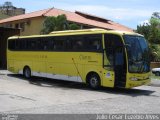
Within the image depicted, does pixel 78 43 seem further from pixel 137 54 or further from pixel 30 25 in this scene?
pixel 30 25

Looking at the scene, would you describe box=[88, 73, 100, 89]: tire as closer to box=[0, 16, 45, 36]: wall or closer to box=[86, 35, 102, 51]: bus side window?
box=[86, 35, 102, 51]: bus side window

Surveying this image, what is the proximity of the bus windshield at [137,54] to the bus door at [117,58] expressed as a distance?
0.96 feet

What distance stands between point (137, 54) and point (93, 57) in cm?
223

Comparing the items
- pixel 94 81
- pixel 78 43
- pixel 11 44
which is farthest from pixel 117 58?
pixel 11 44

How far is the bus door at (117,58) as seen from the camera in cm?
1872

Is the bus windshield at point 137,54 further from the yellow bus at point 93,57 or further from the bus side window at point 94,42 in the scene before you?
the bus side window at point 94,42

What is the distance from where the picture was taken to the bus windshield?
1867 centimetres

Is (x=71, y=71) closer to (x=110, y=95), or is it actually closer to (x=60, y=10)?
(x=110, y=95)

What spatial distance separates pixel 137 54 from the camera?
62.4 feet

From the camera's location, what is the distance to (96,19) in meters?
64.6

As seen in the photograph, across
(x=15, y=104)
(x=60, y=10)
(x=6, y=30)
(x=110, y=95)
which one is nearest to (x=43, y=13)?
(x=60, y=10)

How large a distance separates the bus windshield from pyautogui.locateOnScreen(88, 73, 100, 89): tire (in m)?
1.99

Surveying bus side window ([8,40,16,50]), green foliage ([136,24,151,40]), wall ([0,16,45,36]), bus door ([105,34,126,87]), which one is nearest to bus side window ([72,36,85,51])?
bus door ([105,34,126,87])

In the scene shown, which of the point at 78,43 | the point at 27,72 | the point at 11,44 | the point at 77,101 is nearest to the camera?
the point at 77,101
